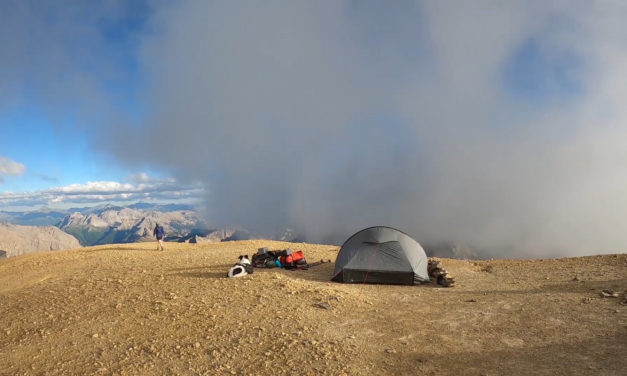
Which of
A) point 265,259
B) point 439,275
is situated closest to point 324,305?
point 439,275

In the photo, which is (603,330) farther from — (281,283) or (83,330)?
(83,330)

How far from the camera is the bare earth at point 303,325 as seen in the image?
10125 mm

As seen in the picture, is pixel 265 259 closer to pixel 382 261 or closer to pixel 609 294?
pixel 382 261

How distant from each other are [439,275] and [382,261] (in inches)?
123

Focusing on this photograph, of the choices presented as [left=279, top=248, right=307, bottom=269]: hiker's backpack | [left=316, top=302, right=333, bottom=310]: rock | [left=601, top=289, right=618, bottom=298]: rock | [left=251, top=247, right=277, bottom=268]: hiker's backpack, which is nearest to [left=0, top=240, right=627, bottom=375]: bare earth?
[left=601, top=289, right=618, bottom=298]: rock

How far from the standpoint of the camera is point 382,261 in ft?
63.6

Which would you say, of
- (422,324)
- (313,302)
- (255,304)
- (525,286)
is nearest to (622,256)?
(525,286)

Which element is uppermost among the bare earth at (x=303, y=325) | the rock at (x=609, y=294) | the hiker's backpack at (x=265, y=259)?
A: the rock at (x=609, y=294)

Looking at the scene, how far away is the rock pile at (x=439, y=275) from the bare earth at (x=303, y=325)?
0.72 metres

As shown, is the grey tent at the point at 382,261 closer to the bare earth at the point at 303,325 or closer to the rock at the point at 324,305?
the bare earth at the point at 303,325

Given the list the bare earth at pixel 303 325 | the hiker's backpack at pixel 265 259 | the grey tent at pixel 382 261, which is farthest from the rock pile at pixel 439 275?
the hiker's backpack at pixel 265 259

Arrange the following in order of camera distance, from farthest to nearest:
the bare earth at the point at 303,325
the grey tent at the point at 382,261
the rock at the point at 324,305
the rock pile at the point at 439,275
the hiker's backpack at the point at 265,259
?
the hiker's backpack at the point at 265,259 → the grey tent at the point at 382,261 → the rock pile at the point at 439,275 → the rock at the point at 324,305 → the bare earth at the point at 303,325

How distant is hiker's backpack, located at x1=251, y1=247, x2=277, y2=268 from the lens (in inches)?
884

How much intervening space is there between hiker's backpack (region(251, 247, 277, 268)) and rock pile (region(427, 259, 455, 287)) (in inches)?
360
